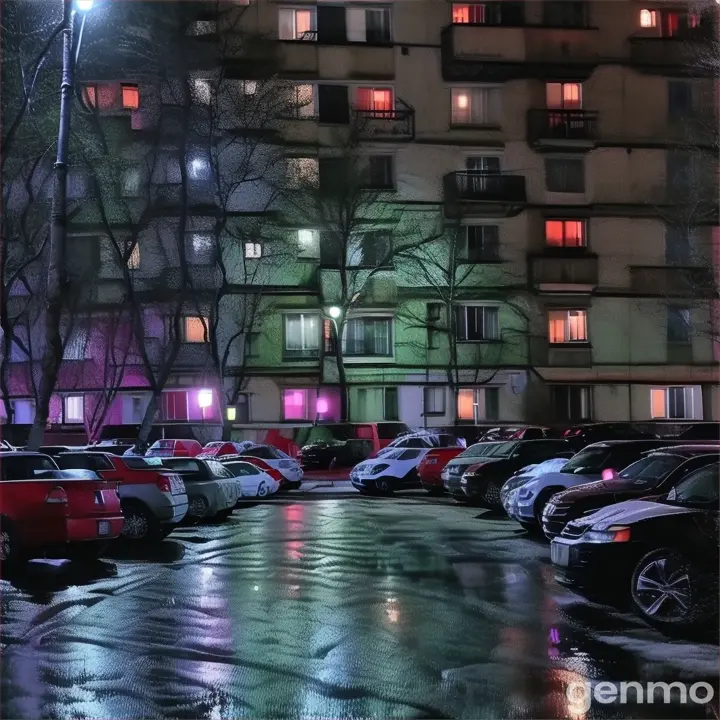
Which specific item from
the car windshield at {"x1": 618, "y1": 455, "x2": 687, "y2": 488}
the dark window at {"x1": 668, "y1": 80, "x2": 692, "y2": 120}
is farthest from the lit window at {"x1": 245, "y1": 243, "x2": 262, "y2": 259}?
the car windshield at {"x1": 618, "y1": 455, "x2": 687, "y2": 488}

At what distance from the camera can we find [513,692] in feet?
25.2

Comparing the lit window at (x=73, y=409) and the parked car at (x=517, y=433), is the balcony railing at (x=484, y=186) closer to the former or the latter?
the parked car at (x=517, y=433)

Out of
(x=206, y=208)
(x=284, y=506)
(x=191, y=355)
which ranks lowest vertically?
(x=284, y=506)

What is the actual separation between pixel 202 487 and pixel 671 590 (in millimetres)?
13012

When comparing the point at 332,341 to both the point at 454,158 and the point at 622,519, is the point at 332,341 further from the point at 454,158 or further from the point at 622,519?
the point at 622,519

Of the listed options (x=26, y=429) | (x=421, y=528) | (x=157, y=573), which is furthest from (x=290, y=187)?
(x=157, y=573)

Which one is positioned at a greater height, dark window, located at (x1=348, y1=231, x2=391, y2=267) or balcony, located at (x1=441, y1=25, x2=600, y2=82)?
balcony, located at (x1=441, y1=25, x2=600, y2=82)

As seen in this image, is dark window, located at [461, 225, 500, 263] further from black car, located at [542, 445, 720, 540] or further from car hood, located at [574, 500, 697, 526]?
car hood, located at [574, 500, 697, 526]

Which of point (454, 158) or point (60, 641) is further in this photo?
point (454, 158)

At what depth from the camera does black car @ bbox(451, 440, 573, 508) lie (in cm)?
2344

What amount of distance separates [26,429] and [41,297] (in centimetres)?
585

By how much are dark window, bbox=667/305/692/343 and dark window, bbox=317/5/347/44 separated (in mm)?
19608

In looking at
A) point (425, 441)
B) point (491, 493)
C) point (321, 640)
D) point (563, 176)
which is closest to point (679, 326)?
point (563, 176)

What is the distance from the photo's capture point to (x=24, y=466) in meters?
14.8
